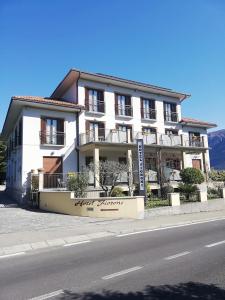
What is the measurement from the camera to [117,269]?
Result: 245 inches

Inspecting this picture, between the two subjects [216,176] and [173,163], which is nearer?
[216,176]

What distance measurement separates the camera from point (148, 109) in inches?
1138

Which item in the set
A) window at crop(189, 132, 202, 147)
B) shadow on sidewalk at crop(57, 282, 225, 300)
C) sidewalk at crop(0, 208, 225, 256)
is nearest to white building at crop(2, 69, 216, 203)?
window at crop(189, 132, 202, 147)

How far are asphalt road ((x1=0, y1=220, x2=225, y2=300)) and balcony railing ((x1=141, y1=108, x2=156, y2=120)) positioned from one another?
788 inches

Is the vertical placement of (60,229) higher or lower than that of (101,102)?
lower

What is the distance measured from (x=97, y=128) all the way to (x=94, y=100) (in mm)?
2623

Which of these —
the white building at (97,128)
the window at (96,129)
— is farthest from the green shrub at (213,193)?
the window at (96,129)

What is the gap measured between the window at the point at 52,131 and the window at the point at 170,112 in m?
11.8

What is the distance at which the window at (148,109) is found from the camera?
28516 millimetres

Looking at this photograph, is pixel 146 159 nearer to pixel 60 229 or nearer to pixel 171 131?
pixel 171 131

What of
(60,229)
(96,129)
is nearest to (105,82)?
(96,129)

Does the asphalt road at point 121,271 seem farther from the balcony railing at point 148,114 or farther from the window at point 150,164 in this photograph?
the balcony railing at point 148,114

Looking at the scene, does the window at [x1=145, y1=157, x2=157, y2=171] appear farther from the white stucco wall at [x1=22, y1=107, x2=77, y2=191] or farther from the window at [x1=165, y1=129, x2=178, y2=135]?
the white stucco wall at [x1=22, y1=107, x2=77, y2=191]

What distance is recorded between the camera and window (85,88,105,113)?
25319mm
